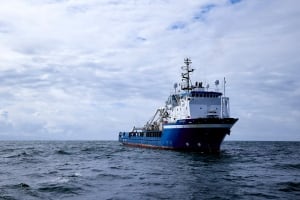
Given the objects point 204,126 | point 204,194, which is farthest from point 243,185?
point 204,126

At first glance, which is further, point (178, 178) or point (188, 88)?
point (188, 88)

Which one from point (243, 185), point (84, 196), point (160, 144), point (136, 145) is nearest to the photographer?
point (84, 196)

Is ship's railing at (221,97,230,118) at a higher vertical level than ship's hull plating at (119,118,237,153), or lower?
higher

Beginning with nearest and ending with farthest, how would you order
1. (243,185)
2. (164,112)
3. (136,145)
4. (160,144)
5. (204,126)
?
(243,185) → (204,126) → (160,144) → (164,112) → (136,145)

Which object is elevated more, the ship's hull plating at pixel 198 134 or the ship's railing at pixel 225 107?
the ship's railing at pixel 225 107

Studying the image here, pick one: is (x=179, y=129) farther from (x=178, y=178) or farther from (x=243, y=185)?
(x=243, y=185)

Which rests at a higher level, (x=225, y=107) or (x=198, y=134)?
(x=225, y=107)

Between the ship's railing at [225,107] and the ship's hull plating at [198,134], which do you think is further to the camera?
the ship's railing at [225,107]

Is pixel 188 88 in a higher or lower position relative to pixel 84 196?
higher

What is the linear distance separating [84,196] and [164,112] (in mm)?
43276

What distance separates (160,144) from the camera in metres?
55.8

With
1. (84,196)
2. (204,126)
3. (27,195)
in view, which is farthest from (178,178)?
(204,126)

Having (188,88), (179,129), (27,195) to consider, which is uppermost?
(188,88)

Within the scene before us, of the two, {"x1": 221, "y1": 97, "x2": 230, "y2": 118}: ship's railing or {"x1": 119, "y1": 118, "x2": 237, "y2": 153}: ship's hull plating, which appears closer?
{"x1": 119, "y1": 118, "x2": 237, "y2": 153}: ship's hull plating
